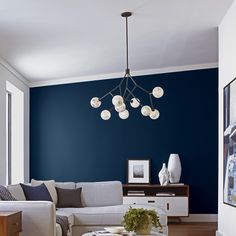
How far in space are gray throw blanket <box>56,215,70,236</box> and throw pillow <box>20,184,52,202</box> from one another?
0.56 metres

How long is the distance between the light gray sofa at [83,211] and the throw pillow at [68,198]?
15 centimetres

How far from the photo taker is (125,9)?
4848 millimetres

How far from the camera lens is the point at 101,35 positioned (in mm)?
5762

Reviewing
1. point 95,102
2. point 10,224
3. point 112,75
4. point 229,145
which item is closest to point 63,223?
point 10,224

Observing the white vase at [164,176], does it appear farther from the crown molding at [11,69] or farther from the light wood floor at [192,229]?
the crown molding at [11,69]

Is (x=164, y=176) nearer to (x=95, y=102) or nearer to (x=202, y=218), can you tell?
(x=202, y=218)

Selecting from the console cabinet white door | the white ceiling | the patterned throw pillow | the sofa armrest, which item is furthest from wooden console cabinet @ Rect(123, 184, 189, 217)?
the sofa armrest

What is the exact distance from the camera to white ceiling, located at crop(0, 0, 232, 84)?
15.5 feet

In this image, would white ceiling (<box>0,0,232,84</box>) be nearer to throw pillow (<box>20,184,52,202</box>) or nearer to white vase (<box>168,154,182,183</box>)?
white vase (<box>168,154,182,183</box>)

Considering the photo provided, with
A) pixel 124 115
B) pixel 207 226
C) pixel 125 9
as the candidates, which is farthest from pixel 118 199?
pixel 125 9

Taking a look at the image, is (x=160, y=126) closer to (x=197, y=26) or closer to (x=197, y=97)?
(x=197, y=97)

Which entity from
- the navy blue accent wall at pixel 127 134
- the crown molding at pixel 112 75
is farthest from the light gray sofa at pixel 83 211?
the crown molding at pixel 112 75

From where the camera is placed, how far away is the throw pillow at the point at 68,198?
20.1ft

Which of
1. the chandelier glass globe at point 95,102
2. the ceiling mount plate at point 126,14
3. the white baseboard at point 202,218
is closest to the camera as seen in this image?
the ceiling mount plate at point 126,14
